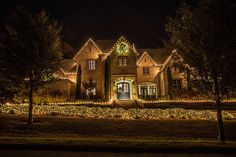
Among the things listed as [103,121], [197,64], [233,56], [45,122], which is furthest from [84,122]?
[233,56]

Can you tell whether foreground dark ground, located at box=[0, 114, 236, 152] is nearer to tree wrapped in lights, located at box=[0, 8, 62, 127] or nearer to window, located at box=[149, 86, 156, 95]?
tree wrapped in lights, located at box=[0, 8, 62, 127]

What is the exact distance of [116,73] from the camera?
38719 mm

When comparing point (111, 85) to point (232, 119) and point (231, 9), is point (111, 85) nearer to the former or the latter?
point (232, 119)

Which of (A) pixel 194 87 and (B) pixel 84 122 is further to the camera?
(B) pixel 84 122

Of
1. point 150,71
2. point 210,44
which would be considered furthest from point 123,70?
point 210,44

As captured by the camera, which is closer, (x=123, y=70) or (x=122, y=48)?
(x=123, y=70)

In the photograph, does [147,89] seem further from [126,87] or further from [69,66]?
[69,66]

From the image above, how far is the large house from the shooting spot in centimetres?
3856

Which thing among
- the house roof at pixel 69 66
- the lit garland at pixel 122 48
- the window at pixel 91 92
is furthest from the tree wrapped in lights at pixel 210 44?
Answer: the house roof at pixel 69 66

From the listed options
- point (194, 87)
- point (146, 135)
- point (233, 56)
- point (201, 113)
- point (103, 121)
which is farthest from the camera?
point (201, 113)

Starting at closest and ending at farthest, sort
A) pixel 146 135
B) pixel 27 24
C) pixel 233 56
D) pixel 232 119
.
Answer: pixel 233 56 < pixel 146 135 < pixel 27 24 < pixel 232 119

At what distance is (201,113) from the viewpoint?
24.8 m

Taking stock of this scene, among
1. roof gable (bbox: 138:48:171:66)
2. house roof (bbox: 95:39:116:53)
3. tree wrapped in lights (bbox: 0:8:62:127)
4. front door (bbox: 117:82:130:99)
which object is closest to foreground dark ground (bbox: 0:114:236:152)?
tree wrapped in lights (bbox: 0:8:62:127)

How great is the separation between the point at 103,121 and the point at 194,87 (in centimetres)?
824
